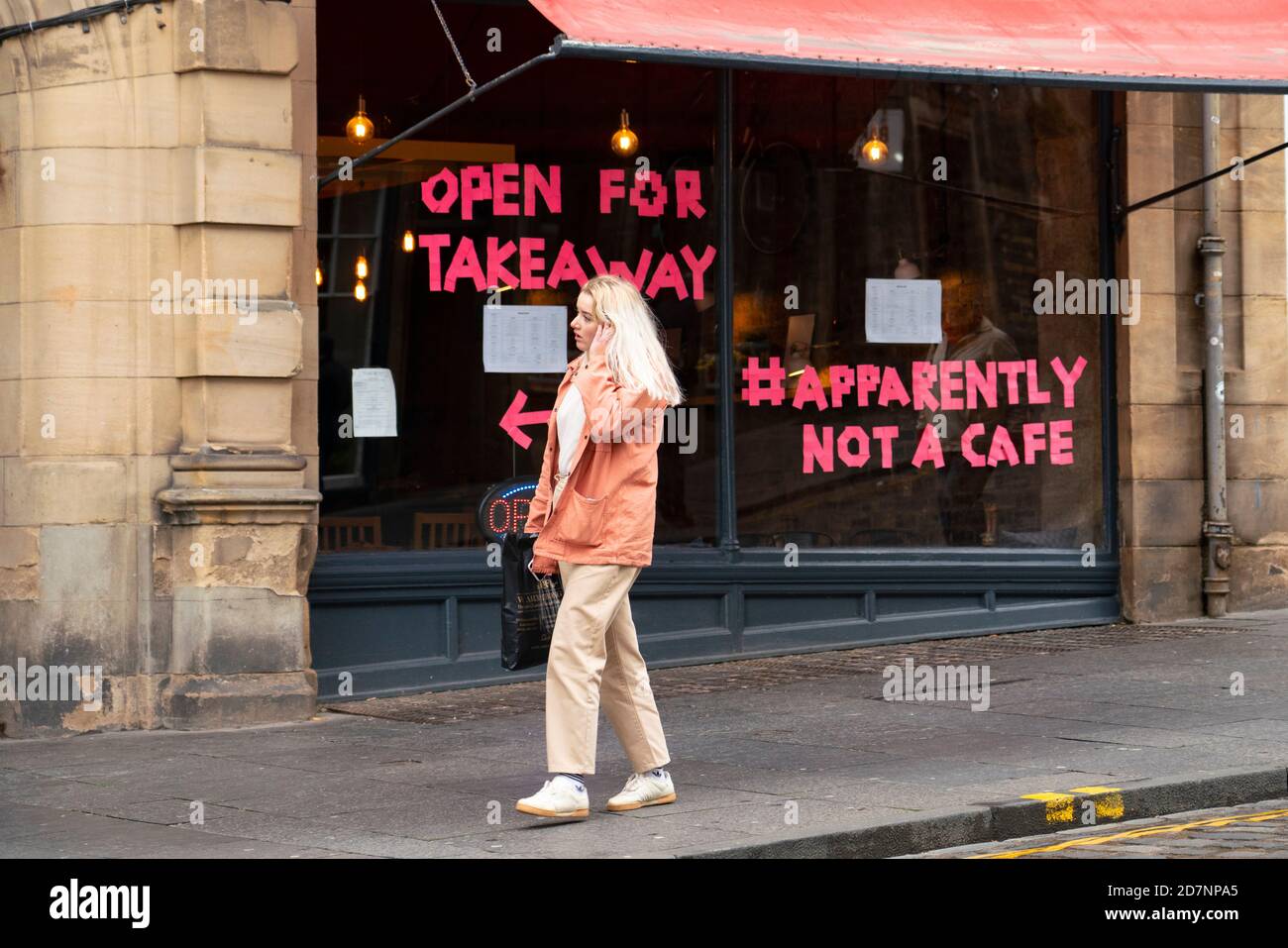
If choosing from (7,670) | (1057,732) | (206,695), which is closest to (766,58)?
(1057,732)

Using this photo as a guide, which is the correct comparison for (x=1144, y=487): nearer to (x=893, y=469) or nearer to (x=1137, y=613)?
(x=1137, y=613)

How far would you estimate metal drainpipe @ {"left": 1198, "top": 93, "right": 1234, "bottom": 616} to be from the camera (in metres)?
13.2

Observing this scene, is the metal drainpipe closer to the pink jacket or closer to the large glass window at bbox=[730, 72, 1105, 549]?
the large glass window at bbox=[730, 72, 1105, 549]

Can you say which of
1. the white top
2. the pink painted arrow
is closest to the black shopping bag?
the white top

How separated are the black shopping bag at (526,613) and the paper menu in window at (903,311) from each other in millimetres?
5809

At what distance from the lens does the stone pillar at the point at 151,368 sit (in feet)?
32.5

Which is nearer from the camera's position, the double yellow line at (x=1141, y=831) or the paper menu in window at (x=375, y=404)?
the double yellow line at (x=1141, y=831)

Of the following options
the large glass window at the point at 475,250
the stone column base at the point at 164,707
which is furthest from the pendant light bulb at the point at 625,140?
the stone column base at the point at 164,707

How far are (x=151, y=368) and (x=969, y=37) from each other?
4.86m

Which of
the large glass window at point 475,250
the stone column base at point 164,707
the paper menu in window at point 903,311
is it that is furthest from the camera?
the paper menu in window at point 903,311

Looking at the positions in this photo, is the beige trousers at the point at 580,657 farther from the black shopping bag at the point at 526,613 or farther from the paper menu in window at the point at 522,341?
the paper menu in window at the point at 522,341

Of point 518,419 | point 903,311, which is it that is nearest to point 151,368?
point 518,419

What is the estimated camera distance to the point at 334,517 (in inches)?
431

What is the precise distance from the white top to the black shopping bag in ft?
1.50
